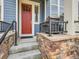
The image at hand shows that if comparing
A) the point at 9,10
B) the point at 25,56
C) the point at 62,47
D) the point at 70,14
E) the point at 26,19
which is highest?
the point at 9,10

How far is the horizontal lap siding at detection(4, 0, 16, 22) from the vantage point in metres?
8.28

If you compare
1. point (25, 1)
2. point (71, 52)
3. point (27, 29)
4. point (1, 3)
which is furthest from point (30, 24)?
point (71, 52)

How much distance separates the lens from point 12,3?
867 cm

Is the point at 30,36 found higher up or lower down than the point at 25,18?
lower down

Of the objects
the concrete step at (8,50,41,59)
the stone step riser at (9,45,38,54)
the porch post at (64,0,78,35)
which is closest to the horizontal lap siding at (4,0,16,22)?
the stone step riser at (9,45,38,54)

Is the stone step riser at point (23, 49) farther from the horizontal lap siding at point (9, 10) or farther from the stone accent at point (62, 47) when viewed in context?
the horizontal lap siding at point (9, 10)

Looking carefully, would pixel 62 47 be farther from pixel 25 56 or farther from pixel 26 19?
pixel 26 19

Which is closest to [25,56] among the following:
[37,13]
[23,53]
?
[23,53]

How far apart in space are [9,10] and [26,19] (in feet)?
6.19

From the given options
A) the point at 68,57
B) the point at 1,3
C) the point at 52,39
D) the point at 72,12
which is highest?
the point at 1,3

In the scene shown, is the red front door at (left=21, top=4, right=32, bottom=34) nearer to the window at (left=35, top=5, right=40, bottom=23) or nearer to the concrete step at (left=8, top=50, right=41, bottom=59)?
the window at (left=35, top=5, right=40, bottom=23)

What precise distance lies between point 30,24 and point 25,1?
1.77m

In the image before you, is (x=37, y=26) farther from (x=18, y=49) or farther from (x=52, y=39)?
(x=52, y=39)

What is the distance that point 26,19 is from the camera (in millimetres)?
10078
